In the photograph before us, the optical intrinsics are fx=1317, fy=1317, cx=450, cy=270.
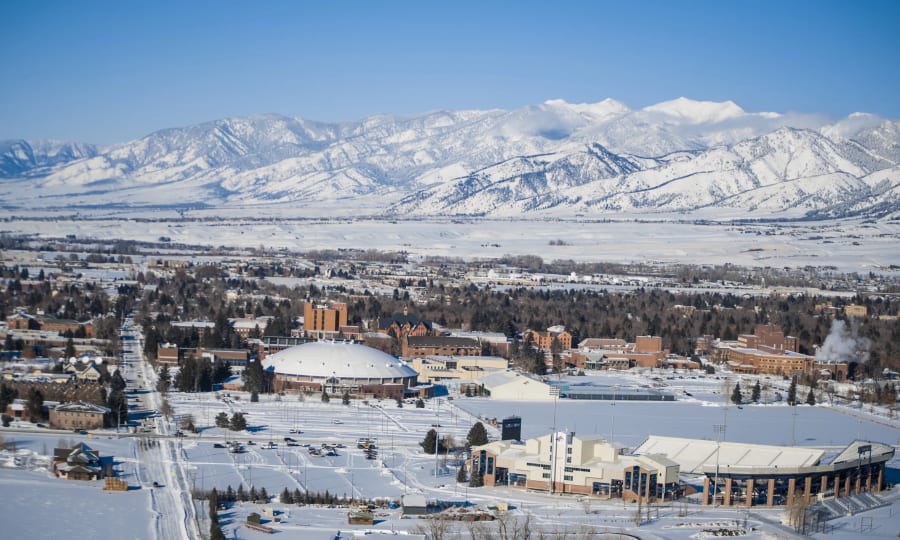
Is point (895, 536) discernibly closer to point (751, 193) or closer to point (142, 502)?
point (142, 502)

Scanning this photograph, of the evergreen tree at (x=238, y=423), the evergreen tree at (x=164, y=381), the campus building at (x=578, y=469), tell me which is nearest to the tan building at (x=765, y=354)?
the evergreen tree at (x=164, y=381)

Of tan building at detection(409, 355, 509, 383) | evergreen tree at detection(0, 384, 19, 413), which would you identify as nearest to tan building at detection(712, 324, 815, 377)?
tan building at detection(409, 355, 509, 383)

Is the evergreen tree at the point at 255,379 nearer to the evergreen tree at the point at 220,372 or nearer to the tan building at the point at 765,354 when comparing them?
the evergreen tree at the point at 220,372

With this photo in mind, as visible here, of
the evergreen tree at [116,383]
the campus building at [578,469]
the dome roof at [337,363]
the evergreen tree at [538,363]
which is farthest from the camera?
the evergreen tree at [538,363]

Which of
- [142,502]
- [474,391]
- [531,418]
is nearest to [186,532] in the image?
[142,502]

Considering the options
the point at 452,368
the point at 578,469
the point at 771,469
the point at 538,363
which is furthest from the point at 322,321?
the point at 771,469

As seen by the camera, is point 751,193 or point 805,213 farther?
point 751,193

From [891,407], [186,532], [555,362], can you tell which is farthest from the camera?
[555,362]

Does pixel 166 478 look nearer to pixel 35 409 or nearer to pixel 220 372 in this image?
pixel 35 409
